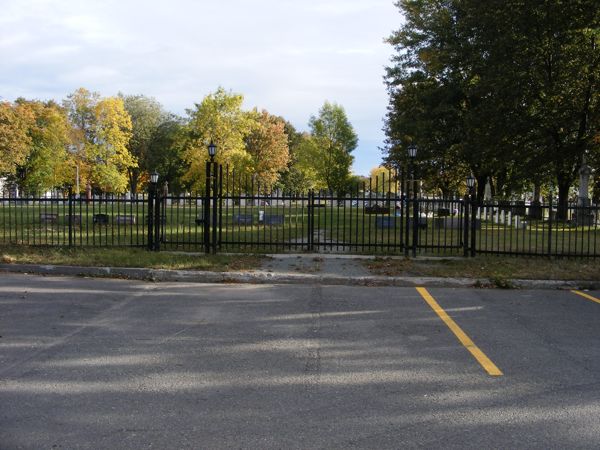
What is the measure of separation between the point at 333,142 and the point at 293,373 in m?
60.0

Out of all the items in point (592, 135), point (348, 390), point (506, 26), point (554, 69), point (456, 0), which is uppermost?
point (456, 0)

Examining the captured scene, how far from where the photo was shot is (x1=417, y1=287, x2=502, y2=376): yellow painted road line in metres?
A: 5.18

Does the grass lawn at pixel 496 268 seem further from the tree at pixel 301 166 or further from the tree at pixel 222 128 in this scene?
the tree at pixel 301 166

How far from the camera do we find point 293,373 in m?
4.95

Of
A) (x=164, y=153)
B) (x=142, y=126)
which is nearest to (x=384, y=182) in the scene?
(x=164, y=153)

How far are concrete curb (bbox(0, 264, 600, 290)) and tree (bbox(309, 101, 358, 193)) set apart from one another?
52295 mm

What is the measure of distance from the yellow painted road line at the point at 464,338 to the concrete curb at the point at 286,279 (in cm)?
106

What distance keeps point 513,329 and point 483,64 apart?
28365 millimetres

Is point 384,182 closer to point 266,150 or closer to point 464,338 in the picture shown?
point 464,338

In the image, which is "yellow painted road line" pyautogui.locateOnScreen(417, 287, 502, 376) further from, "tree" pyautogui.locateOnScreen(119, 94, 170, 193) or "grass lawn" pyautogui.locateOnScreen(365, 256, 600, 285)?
"tree" pyautogui.locateOnScreen(119, 94, 170, 193)

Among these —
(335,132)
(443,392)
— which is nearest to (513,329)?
(443,392)

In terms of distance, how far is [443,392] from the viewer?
4.48 metres

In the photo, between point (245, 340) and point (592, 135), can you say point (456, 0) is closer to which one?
point (592, 135)

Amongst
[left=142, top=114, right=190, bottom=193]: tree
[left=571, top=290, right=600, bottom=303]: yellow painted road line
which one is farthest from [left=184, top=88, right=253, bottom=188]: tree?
[left=571, top=290, right=600, bottom=303]: yellow painted road line
